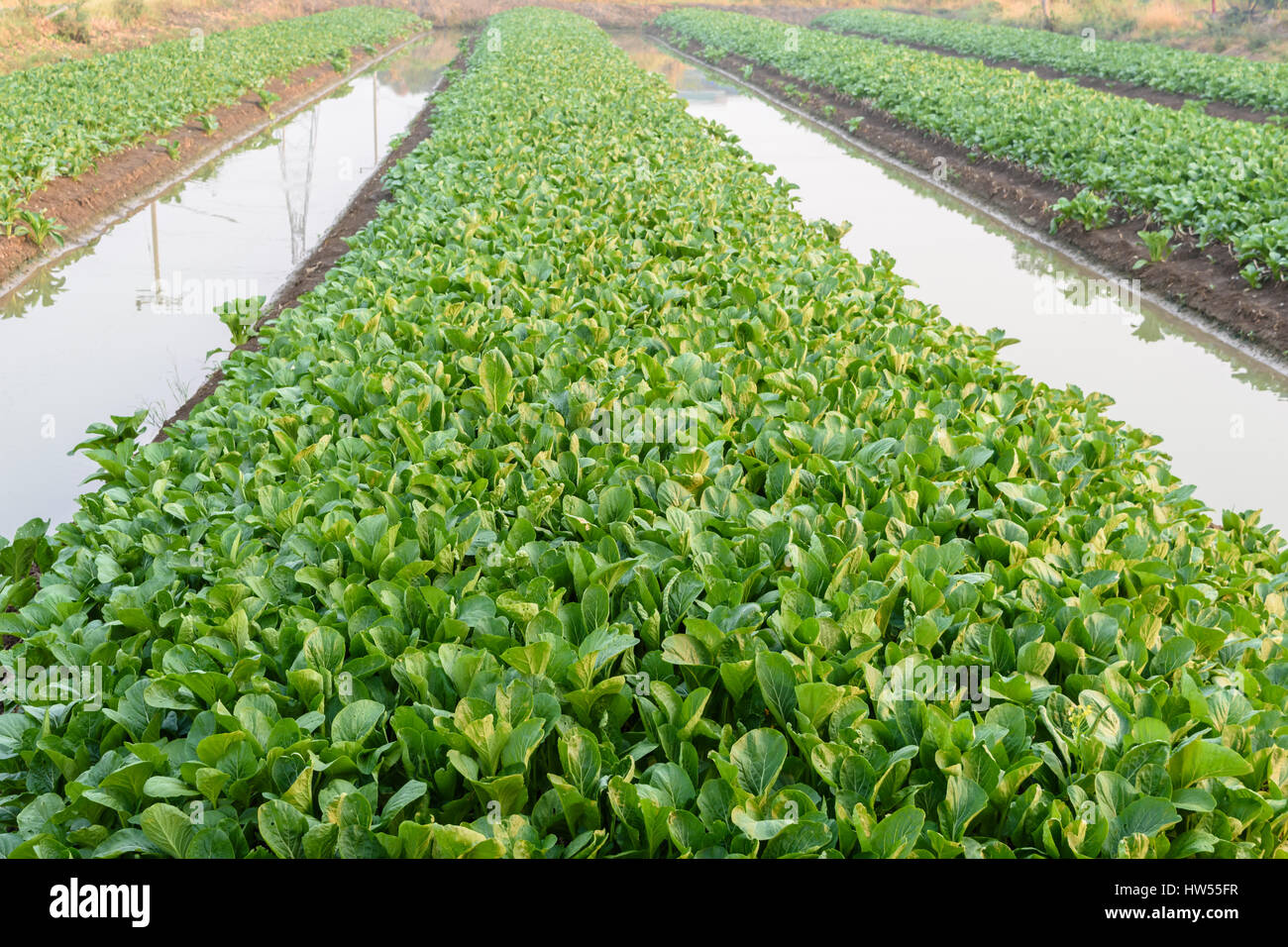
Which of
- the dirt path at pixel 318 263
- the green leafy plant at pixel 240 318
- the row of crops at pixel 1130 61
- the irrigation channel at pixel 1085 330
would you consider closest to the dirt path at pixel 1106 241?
the irrigation channel at pixel 1085 330

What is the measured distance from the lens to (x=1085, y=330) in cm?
823

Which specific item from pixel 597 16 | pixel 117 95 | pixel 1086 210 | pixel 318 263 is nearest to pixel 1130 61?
pixel 1086 210

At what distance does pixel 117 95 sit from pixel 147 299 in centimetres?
924

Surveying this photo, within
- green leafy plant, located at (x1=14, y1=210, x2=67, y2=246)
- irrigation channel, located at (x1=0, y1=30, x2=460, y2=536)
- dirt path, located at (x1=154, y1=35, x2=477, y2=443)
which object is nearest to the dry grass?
irrigation channel, located at (x1=0, y1=30, x2=460, y2=536)

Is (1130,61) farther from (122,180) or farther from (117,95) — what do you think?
(122,180)

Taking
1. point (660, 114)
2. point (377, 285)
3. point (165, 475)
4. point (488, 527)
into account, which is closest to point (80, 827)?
point (488, 527)

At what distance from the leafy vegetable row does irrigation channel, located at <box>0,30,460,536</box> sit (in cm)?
268

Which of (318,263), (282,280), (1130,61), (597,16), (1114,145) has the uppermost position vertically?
(597,16)

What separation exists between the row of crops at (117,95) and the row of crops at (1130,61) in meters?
19.5

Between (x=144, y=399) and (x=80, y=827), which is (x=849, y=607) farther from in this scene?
(x=144, y=399)

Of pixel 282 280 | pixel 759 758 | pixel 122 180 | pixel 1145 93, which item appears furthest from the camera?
pixel 1145 93
